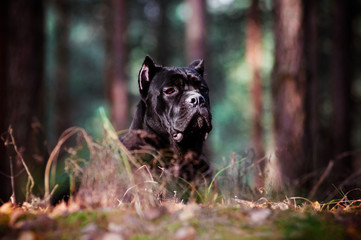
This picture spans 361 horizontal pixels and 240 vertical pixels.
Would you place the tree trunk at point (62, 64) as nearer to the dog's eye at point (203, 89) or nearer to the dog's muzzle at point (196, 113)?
the dog's eye at point (203, 89)

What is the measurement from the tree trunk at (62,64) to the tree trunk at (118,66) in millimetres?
4145

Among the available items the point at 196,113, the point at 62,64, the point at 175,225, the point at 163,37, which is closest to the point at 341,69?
the point at 196,113

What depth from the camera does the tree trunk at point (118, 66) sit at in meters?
13.2

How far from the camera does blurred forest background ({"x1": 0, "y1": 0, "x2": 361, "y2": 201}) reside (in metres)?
5.93

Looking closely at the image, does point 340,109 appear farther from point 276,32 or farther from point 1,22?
point 1,22

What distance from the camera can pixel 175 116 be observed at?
14.4 feet

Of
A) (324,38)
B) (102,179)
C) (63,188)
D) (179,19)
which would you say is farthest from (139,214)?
(179,19)

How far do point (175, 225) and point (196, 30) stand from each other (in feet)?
31.5

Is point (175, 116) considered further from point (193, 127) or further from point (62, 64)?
point (62, 64)

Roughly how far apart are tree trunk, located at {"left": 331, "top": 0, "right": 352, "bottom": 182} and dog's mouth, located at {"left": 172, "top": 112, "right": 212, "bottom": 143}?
8.51 m

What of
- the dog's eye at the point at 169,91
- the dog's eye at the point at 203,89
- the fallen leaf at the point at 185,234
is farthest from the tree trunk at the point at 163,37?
the fallen leaf at the point at 185,234

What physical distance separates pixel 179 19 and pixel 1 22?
49.8 feet

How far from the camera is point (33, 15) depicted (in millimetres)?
6633

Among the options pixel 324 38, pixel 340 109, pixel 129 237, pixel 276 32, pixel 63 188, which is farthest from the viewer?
pixel 324 38
